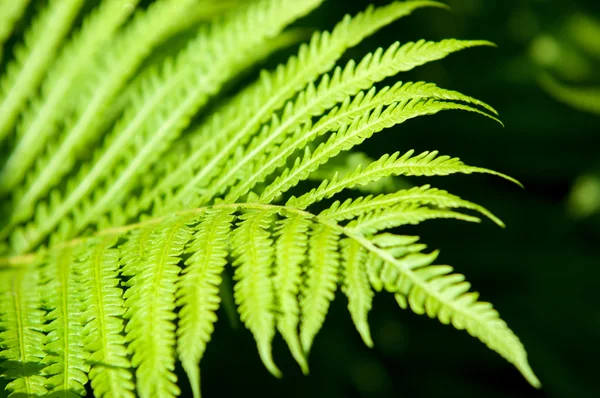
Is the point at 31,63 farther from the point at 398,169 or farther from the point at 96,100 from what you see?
the point at 398,169

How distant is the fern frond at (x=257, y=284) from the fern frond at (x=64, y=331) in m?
0.33

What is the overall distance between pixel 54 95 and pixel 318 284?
1.10 meters

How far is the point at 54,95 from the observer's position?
1538 mm

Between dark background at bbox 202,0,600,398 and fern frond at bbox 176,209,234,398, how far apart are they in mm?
897

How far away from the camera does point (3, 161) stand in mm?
1594

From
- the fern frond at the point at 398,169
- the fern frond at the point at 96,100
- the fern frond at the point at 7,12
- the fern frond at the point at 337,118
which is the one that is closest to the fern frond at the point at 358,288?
the fern frond at the point at 398,169

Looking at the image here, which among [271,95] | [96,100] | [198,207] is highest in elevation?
[96,100]

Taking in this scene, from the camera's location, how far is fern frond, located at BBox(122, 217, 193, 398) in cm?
87

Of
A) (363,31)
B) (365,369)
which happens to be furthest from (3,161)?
(365,369)

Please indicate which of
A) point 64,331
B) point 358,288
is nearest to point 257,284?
point 358,288

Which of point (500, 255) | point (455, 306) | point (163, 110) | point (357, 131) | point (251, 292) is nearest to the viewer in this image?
point (455, 306)

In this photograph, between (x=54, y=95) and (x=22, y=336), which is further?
(x=54, y=95)

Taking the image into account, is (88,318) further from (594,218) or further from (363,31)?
(594,218)

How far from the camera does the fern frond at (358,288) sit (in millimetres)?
817
